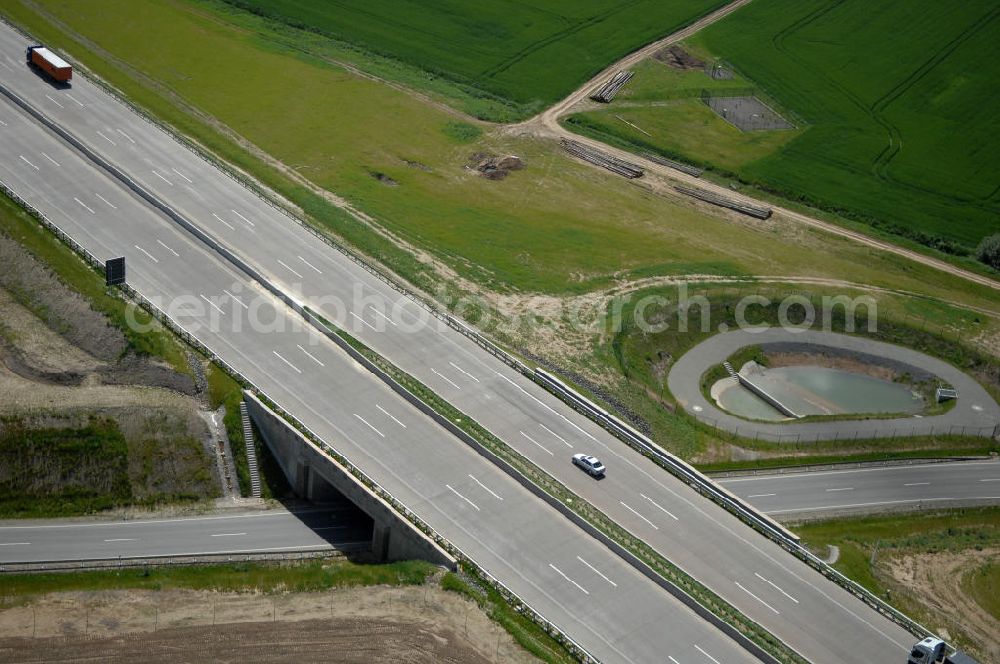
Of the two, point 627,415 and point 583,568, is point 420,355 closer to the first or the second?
point 627,415

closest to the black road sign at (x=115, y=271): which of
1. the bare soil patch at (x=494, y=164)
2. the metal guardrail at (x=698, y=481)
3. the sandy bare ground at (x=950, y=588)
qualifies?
the metal guardrail at (x=698, y=481)

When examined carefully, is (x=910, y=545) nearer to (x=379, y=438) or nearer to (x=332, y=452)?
(x=379, y=438)

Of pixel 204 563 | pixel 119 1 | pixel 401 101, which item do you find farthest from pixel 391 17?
pixel 204 563

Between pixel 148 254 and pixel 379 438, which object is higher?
pixel 148 254

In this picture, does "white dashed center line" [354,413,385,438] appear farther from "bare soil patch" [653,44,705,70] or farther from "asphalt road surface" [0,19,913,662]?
"bare soil patch" [653,44,705,70]

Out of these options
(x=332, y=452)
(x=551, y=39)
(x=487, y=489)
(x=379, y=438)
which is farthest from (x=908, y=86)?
(x=332, y=452)

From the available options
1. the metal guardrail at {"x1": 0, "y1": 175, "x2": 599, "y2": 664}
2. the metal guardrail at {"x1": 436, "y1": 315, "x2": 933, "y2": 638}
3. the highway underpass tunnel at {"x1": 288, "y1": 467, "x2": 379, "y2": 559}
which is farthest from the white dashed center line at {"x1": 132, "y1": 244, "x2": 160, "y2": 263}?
the highway underpass tunnel at {"x1": 288, "y1": 467, "x2": 379, "y2": 559}
